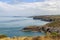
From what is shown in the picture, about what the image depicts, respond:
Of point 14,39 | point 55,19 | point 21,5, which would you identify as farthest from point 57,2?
point 14,39

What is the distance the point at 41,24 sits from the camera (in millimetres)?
4445

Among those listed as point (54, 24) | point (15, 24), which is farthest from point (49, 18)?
point (15, 24)

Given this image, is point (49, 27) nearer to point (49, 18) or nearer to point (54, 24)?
point (54, 24)

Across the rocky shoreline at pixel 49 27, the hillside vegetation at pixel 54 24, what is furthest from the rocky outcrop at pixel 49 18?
the hillside vegetation at pixel 54 24

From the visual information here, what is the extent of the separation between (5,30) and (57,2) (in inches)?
75.2

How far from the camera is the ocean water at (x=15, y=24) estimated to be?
433 cm

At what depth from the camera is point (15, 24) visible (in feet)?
14.4

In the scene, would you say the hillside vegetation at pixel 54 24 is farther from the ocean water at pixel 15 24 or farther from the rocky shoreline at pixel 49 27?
the ocean water at pixel 15 24

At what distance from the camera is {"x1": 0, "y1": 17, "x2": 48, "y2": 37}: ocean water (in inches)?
171

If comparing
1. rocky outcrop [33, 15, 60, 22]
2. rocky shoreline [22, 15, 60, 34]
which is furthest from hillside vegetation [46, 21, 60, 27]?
rocky outcrop [33, 15, 60, 22]

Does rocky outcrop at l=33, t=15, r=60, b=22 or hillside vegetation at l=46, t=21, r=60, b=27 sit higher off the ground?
rocky outcrop at l=33, t=15, r=60, b=22

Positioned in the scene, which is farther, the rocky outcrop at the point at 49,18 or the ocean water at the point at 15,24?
the rocky outcrop at the point at 49,18

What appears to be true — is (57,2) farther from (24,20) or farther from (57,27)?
(24,20)

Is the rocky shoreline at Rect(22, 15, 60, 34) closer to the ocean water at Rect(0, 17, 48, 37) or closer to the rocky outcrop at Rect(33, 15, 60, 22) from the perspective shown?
the rocky outcrop at Rect(33, 15, 60, 22)
